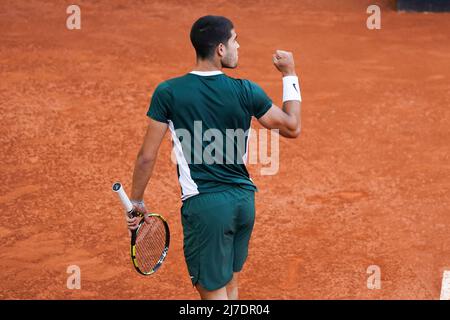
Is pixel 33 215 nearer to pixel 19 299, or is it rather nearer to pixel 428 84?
pixel 19 299

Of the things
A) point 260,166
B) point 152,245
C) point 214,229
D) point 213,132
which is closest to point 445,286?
point 152,245

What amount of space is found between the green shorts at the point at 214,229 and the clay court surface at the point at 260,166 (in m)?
1.92

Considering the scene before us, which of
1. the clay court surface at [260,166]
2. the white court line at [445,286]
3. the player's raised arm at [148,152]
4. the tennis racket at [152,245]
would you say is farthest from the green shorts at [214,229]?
the white court line at [445,286]

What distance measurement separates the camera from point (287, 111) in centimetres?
442

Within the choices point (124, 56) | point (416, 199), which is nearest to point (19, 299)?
point (416, 199)

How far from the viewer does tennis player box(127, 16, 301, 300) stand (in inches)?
168

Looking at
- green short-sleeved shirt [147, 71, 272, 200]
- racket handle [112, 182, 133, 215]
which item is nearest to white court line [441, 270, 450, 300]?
green short-sleeved shirt [147, 71, 272, 200]

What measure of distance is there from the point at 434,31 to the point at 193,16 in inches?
134

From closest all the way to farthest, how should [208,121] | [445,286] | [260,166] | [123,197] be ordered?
[208,121] < [123,197] < [445,286] < [260,166]

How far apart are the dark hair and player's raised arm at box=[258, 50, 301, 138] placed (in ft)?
1.11

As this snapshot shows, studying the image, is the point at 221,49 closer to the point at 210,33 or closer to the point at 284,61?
the point at 210,33

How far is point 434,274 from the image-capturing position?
6.53 m

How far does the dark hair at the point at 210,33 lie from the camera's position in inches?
168

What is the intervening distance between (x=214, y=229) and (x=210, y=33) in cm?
98
